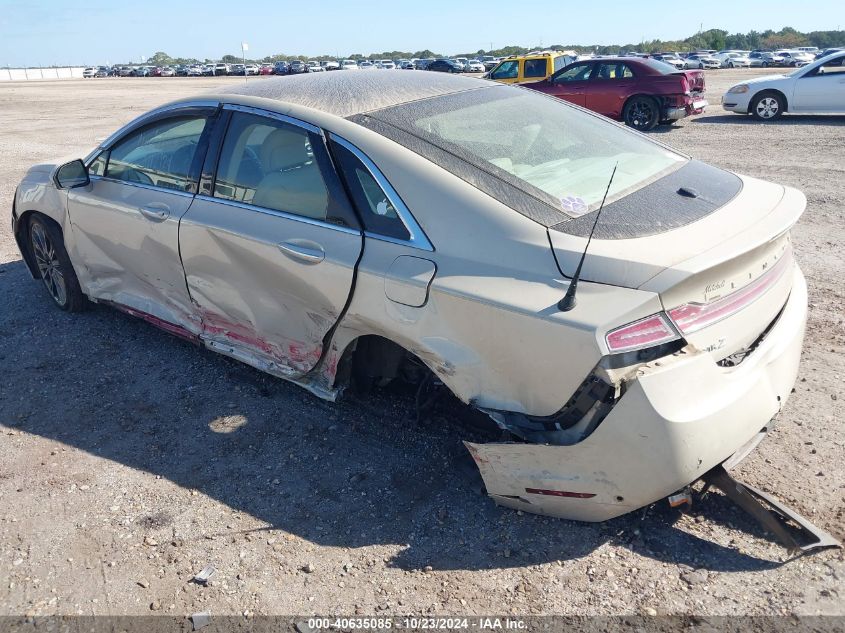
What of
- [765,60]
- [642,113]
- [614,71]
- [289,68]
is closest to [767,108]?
[642,113]

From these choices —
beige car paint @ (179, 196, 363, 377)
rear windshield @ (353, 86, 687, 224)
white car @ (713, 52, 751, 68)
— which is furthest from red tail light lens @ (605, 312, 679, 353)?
white car @ (713, 52, 751, 68)

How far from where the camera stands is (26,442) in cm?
368

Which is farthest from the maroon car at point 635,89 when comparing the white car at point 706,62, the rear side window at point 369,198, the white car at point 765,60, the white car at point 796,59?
the white car at point 765,60

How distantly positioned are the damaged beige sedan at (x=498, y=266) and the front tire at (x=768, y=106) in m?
12.9

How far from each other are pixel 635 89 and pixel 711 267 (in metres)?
13.3

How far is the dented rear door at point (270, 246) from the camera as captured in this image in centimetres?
318

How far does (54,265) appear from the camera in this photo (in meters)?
5.11

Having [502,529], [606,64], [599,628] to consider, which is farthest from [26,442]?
[606,64]

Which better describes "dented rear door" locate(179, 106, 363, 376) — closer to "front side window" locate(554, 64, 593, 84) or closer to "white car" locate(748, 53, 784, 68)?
"front side window" locate(554, 64, 593, 84)

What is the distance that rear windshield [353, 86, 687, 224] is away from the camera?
2941mm

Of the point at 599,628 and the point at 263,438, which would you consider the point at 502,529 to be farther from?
the point at 263,438

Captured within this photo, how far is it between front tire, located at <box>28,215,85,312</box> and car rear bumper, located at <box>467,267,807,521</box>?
3.57 m

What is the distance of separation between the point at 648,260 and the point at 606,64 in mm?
14058

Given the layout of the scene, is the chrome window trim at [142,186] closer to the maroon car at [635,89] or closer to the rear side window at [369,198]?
the rear side window at [369,198]
